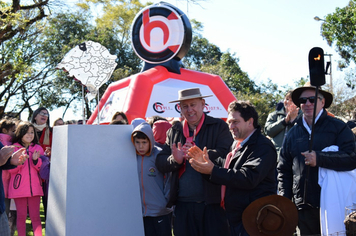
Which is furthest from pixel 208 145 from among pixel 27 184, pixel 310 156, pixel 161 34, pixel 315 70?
pixel 161 34

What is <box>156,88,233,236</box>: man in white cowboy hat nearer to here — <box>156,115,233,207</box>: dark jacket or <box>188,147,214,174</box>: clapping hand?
<box>156,115,233,207</box>: dark jacket

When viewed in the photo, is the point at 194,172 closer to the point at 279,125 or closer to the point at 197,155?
the point at 197,155

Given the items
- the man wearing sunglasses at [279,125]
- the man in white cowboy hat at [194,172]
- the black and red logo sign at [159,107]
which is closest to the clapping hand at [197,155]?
the man in white cowboy hat at [194,172]

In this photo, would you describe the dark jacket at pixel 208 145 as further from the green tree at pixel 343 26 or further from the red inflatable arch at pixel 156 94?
the green tree at pixel 343 26

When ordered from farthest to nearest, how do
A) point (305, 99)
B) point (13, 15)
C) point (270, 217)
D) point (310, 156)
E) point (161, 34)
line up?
1. point (161, 34)
2. point (13, 15)
3. point (305, 99)
4. point (310, 156)
5. point (270, 217)

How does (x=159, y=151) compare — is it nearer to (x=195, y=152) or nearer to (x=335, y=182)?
(x=195, y=152)

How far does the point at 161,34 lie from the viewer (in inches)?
479

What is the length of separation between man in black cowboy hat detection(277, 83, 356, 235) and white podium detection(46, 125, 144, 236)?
1504mm

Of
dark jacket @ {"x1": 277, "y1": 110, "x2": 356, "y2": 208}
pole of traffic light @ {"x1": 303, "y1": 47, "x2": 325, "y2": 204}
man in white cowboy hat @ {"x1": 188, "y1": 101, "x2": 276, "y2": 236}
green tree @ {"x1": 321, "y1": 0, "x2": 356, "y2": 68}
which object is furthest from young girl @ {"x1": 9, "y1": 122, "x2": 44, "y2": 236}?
green tree @ {"x1": 321, "y1": 0, "x2": 356, "y2": 68}

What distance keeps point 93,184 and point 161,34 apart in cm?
899

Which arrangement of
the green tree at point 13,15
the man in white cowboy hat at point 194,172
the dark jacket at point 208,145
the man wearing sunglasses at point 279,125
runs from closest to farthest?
the man in white cowboy hat at point 194,172 → the dark jacket at point 208,145 → the man wearing sunglasses at point 279,125 → the green tree at point 13,15

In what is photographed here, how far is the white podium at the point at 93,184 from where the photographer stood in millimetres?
3598

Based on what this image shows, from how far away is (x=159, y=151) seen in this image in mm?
4520

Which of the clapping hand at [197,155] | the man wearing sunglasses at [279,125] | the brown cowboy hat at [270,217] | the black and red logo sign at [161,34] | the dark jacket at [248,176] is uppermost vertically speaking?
the black and red logo sign at [161,34]
